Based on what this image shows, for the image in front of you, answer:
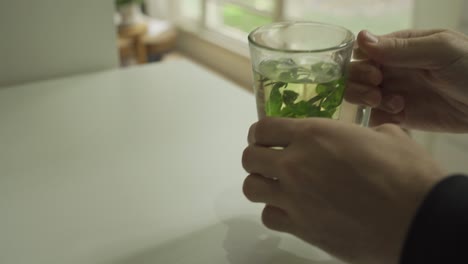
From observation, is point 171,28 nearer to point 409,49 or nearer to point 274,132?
point 409,49

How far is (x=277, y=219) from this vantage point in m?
0.47

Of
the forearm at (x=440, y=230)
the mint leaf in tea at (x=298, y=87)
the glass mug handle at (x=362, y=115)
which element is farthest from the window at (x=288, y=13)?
the forearm at (x=440, y=230)

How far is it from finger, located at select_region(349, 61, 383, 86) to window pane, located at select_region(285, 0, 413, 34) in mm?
915

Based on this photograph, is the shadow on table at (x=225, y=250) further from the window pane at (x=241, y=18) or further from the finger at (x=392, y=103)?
the window pane at (x=241, y=18)

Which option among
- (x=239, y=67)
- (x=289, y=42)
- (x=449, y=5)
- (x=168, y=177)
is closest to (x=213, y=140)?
(x=168, y=177)

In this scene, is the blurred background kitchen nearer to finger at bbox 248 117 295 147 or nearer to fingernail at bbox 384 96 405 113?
fingernail at bbox 384 96 405 113

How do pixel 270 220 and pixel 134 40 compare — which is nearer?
pixel 270 220

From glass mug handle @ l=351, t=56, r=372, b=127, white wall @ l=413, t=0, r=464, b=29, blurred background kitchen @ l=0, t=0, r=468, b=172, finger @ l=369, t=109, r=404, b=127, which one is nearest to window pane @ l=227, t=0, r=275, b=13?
blurred background kitchen @ l=0, t=0, r=468, b=172

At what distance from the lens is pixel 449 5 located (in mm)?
1125

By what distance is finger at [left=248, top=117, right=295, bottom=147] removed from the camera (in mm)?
466

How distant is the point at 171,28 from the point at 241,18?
33 cm

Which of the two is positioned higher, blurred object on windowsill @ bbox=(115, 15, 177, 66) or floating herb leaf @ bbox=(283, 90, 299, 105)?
floating herb leaf @ bbox=(283, 90, 299, 105)

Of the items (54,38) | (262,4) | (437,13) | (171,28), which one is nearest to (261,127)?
(54,38)

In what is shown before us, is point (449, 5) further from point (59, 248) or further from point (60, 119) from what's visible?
point (59, 248)
